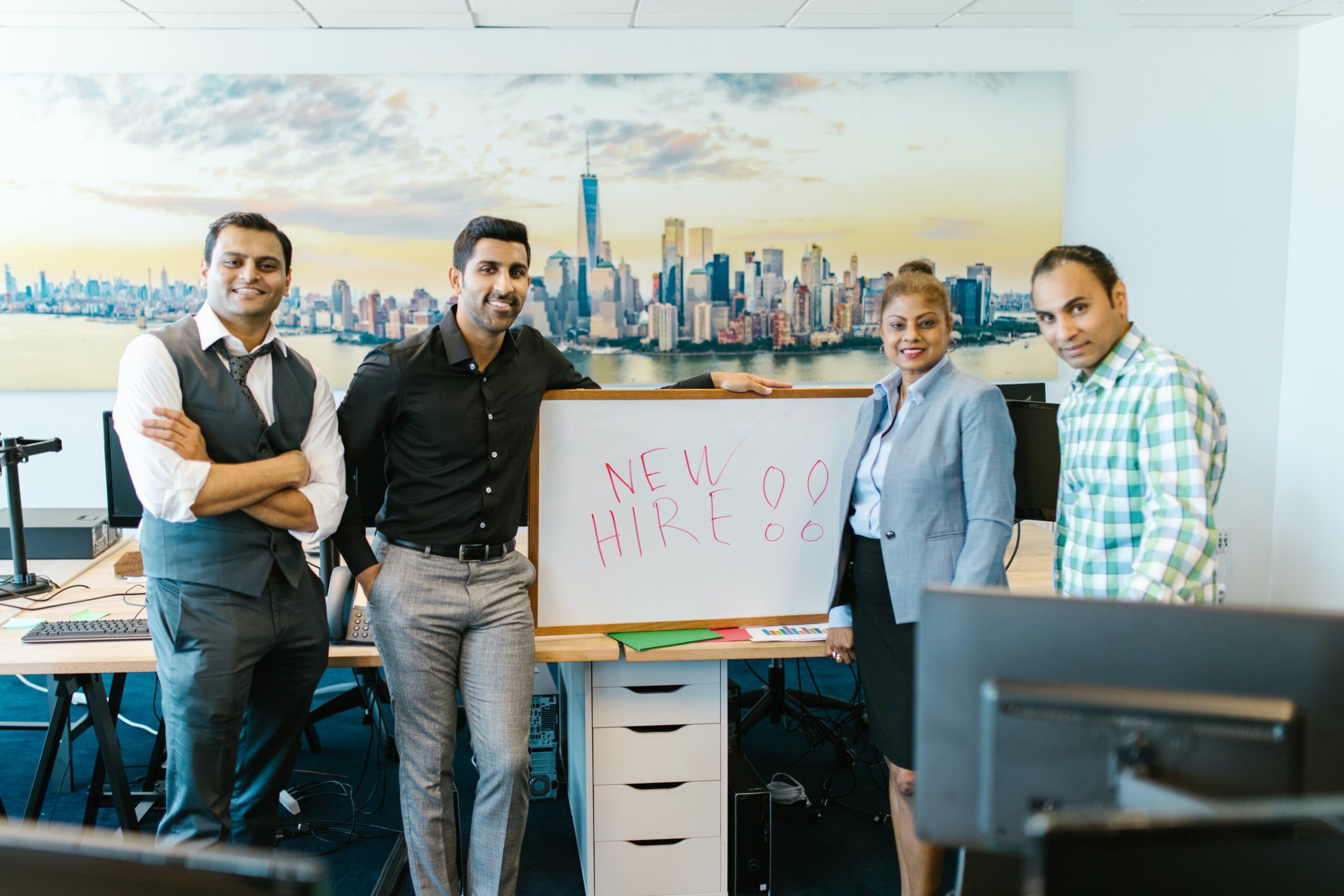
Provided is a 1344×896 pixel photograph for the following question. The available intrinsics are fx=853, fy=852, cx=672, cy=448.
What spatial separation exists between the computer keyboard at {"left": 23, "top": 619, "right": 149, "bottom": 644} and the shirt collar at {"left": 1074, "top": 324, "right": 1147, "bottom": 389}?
2108mm

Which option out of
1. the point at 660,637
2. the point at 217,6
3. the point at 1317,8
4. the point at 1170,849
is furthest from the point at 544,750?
the point at 1317,8

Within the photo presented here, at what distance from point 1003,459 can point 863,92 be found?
106 inches

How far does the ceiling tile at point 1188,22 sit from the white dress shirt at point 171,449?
12.7 feet

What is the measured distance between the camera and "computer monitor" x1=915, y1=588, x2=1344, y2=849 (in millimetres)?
742

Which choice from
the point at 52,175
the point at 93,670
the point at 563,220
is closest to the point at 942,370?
the point at 93,670

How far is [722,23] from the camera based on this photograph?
368 cm

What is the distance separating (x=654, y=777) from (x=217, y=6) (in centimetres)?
339

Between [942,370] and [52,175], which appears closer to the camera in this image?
[942,370]

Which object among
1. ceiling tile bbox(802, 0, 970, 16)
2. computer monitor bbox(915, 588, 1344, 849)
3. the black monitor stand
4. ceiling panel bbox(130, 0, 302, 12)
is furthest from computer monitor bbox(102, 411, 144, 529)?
ceiling tile bbox(802, 0, 970, 16)

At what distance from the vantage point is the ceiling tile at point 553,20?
357 cm

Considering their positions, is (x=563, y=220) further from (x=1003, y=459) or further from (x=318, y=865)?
(x=318, y=865)

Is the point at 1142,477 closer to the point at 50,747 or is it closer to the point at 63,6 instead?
the point at 50,747

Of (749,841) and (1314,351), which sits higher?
(1314,351)

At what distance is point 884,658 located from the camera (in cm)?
182
